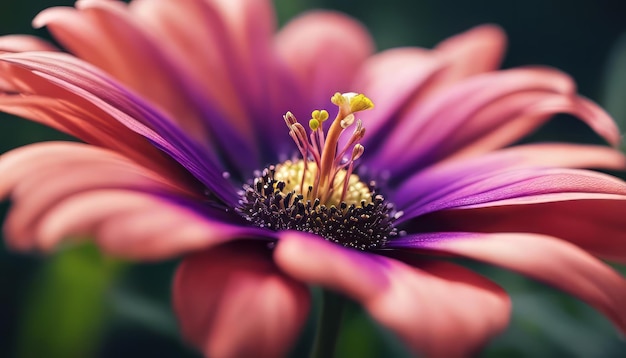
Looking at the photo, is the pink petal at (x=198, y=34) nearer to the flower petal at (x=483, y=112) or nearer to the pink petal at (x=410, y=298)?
the flower petal at (x=483, y=112)

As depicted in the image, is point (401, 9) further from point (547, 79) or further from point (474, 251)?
point (474, 251)

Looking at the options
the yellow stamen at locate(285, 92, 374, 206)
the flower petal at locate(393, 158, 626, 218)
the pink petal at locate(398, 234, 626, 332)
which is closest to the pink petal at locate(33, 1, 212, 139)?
the yellow stamen at locate(285, 92, 374, 206)

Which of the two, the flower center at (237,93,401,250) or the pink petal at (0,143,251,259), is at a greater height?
the flower center at (237,93,401,250)

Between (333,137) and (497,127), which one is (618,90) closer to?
(497,127)

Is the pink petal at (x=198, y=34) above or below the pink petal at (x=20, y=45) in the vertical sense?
above

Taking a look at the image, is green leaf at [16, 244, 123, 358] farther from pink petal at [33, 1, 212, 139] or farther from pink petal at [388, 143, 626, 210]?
pink petal at [388, 143, 626, 210]

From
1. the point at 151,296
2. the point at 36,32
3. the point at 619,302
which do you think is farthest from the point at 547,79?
the point at 36,32

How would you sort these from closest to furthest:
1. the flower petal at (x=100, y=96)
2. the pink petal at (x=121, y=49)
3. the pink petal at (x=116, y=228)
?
the pink petal at (x=116, y=228)
the flower petal at (x=100, y=96)
the pink petal at (x=121, y=49)

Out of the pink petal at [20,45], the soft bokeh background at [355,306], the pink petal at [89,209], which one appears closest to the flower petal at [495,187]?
the soft bokeh background at [355,306]
